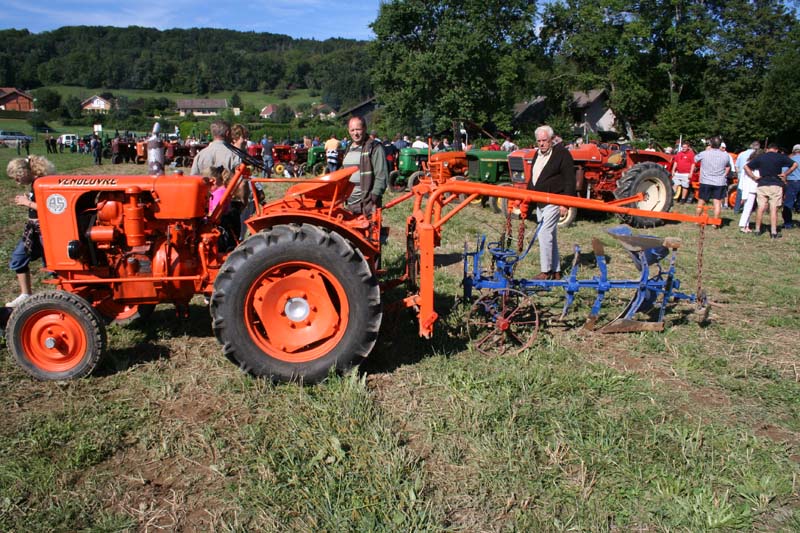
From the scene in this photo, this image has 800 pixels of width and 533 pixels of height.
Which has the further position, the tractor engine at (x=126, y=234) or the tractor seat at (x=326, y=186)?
the tractor seat at (x=326, y=186)

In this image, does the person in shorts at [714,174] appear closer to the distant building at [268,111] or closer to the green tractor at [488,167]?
the green tractor at [488,167]

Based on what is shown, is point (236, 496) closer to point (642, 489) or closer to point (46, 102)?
point (642, 489)

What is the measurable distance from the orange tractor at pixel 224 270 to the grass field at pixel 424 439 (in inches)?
9.2

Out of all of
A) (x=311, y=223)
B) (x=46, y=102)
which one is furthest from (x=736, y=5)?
(x=46, y=102)

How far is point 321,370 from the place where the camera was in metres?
3.67

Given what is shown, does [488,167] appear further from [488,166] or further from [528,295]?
[528,295]

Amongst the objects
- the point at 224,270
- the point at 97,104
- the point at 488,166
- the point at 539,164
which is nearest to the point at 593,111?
the point at 488,166

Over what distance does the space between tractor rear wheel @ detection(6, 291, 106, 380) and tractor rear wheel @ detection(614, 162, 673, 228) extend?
28.2 feet

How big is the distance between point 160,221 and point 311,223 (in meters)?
1.07

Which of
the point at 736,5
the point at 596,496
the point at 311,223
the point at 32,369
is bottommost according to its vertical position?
the point at 596,496

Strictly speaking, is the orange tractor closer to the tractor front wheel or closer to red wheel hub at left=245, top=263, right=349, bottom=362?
red wheel hub at left=245, top=263, right=349, bottom=362

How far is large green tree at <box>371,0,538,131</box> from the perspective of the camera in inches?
1512

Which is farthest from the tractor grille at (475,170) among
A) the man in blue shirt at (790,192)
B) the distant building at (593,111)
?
A: the distant building at (593,111)

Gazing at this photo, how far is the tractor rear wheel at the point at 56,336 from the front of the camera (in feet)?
12.3
